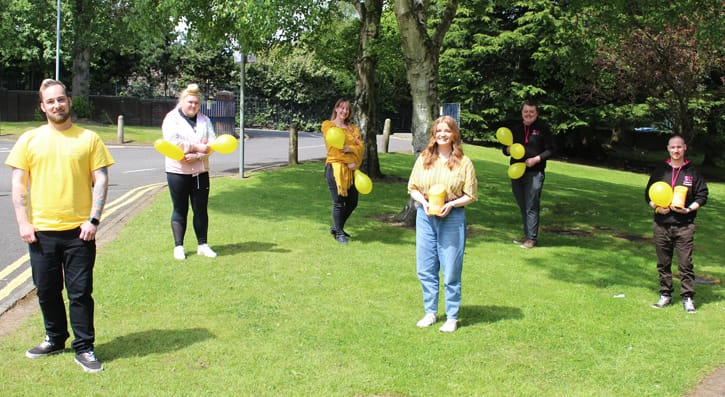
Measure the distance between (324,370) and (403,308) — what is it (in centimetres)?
167

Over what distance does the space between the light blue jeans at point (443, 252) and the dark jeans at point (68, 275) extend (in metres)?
2.63

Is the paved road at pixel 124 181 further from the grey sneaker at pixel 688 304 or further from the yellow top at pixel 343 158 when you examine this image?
the grey sneaker at pixel 688 304

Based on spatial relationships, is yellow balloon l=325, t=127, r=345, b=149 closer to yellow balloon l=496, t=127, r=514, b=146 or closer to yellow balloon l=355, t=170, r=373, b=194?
yellow balloon l=355, t=170, r=373, b=194

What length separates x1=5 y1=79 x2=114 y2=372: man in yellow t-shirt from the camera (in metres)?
4.63

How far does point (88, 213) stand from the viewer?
479cm

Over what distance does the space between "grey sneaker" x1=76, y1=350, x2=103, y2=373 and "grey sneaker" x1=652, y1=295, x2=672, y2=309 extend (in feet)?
17.2

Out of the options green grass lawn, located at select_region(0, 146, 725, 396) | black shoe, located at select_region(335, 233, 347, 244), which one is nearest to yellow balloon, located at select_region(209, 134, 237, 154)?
green grass lawn, located at select_region(0, 146, 725, 396)

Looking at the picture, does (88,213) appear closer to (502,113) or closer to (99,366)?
(99,366)

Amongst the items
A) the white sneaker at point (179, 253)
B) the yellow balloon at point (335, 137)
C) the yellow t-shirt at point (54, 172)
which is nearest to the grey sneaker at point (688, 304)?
the yellow balloon at point (335, 137)

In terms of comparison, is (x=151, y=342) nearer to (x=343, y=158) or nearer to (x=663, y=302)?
(x=343, y=158)

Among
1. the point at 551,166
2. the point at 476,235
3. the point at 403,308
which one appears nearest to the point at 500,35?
the point at 551,166

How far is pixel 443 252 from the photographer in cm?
574

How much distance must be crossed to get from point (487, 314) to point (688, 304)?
2146 millimetres

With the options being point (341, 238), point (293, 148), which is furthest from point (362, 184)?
point (293, 148)
